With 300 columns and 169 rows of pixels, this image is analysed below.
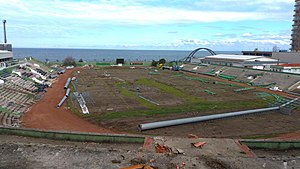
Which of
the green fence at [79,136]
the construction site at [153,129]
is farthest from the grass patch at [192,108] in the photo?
the green fence at [79,136]

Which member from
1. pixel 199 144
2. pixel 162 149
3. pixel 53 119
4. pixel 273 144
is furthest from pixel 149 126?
pixel 273 144

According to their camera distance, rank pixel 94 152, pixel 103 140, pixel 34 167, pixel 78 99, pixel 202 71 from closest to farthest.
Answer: pixel 34 167 → pixel 94 152 → pixel 103 140 → pixel 78 99 → pixel 202 71

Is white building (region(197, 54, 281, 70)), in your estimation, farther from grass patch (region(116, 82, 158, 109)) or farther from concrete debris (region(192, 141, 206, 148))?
concrete debris (region(192, 141, 206, 148))

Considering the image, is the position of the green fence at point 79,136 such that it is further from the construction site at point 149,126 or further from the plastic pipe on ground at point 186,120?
the plastic pipe on ground at point 186,120

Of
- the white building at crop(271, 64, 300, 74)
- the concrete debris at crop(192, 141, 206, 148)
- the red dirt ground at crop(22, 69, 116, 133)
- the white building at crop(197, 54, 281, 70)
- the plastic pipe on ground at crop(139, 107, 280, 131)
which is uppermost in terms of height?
the white building at crop(197, 54, 281, 70)

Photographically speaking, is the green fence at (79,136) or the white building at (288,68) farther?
the white building at (288,68)

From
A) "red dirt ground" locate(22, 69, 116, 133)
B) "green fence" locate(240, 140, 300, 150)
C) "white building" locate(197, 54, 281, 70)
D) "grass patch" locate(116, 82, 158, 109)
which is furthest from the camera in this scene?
"white building" locate(197, 54, 281, 70)

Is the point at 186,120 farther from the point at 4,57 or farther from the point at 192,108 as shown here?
the point at 4,57

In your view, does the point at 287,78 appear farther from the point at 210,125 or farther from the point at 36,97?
the point at 36,97

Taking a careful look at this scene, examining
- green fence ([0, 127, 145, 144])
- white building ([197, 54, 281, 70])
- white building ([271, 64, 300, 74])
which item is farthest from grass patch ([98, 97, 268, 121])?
white building ([197, 54, 281, 70])

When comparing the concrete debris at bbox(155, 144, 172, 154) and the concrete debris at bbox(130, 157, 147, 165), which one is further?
the concrete debris at bbox(155, 144, 172, 154)

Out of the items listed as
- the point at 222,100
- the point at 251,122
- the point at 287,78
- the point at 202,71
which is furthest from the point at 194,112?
the point at 202,71

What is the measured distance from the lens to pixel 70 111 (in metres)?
24.0

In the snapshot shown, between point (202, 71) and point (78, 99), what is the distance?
39387 mm
